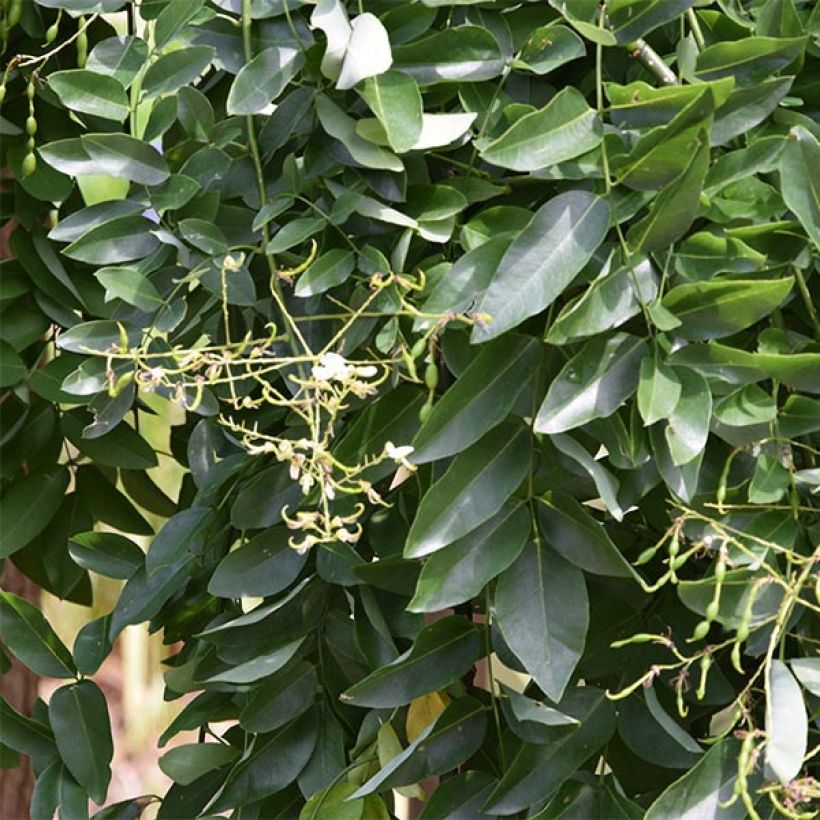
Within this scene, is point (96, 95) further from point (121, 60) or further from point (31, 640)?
point (31, 640)

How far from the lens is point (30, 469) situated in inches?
34.8

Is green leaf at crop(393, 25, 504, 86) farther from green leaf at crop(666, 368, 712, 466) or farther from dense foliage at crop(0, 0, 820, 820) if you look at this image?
green leaf at crop(666, 368, 712, 466)

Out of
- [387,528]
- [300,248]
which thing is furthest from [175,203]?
[387,528]

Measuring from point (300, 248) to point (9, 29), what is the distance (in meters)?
0.26

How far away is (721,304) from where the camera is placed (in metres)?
0.52

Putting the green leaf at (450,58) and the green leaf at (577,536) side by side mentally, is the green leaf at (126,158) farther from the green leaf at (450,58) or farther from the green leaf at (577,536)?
the green leaf at (577,536)

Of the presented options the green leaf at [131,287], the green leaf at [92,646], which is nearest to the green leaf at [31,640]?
the green leaf at [92,646]

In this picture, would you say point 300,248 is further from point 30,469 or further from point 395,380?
point 30,469

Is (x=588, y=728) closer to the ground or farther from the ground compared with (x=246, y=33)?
closer to the ground

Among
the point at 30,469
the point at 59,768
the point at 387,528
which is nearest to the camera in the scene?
the point at 387,528

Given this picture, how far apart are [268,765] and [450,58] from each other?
0.37 m

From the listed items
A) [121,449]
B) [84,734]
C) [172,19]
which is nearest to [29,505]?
[121,449]

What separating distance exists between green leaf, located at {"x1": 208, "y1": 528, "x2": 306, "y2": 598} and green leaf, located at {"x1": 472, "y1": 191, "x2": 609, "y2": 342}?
202mm

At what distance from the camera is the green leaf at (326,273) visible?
0.60 m
